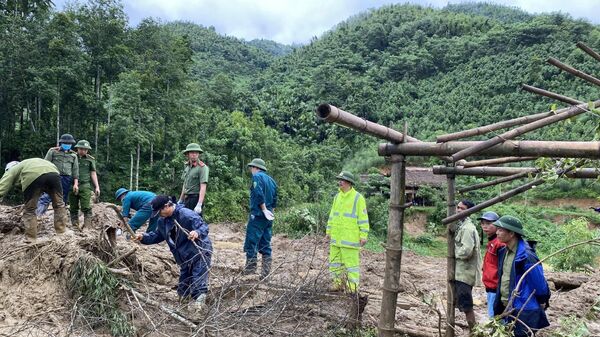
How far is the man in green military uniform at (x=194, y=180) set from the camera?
637cm

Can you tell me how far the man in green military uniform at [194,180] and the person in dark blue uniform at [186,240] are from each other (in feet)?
4.88

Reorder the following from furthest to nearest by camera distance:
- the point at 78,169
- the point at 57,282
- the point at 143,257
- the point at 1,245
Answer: the point at 78,169 → the point at 143,257 → the point at 1,245 → the point at 57,282

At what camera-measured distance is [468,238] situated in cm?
473

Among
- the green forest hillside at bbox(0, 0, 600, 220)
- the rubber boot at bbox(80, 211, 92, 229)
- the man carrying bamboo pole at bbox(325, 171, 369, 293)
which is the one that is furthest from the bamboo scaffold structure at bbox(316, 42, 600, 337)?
the rubber boot at bbox(80, 211, 92, 229)

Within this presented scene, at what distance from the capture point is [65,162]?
7074 mm

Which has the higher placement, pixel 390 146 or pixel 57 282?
pixel 390 146

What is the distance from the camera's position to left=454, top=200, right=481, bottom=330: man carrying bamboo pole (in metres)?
4.73

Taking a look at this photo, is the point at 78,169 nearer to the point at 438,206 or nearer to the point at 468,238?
the point at 468,238

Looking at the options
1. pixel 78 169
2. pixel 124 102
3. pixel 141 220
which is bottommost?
pixel 141 220

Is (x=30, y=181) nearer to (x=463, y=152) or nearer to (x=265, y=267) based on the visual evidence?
(x=265, y=267)

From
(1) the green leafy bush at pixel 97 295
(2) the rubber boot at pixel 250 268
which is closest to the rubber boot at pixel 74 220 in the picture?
(1) the green leafy bush at pixel 97 295

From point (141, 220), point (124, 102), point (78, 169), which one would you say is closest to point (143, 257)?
point (141, 220)

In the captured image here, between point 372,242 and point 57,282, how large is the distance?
12035mm

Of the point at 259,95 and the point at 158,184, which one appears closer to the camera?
the point at 158,184
